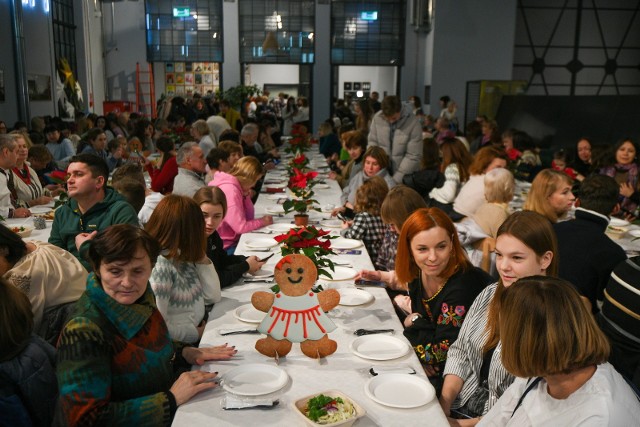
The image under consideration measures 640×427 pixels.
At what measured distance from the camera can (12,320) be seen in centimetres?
168

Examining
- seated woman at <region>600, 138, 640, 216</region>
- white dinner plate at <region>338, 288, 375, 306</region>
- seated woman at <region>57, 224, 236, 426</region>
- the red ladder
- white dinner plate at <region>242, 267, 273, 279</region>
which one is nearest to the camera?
seated woman at <region>57, 224, 236, 426</region>

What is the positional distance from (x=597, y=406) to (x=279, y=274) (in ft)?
3.68

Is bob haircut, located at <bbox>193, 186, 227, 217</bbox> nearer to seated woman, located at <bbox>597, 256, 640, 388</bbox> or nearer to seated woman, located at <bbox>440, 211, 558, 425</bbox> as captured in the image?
seated woman, located at <bbox>440, 211, 558, 425</bbox>

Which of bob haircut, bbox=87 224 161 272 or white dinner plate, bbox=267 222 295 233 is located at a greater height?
bob haircut, bbox=87 224 161 272

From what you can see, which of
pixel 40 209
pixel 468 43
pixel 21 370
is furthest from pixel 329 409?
pixel 468 43

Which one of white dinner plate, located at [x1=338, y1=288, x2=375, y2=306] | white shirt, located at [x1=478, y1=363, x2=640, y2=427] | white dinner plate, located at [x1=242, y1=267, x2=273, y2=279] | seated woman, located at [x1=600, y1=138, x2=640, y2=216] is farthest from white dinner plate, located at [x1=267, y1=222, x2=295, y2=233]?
seated woman, located at [x1=600, y1=138, x2=640, y2=216]

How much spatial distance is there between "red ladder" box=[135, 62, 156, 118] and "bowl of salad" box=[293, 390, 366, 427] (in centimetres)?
1368

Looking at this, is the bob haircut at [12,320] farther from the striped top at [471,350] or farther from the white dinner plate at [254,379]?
the striped top at [471,350]

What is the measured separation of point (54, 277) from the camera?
2.24 m

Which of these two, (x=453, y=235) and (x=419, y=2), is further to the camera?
(x=419, y=2)

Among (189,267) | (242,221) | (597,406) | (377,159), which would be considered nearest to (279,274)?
(189,267)

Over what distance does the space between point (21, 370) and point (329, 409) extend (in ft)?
3.10

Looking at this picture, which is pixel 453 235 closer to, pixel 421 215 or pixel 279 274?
pixel 421 215

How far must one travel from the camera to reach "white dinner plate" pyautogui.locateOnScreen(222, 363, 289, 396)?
1853 mm
